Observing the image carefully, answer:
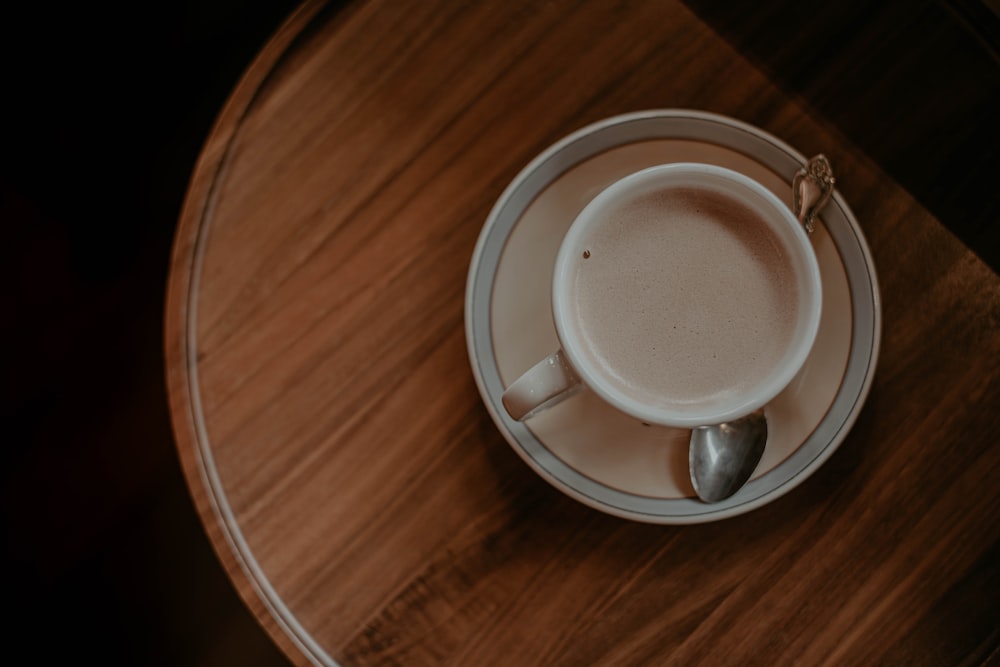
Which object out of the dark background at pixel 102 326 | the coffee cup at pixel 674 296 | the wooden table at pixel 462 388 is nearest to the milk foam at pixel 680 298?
the coffee cup at pixel 674 296

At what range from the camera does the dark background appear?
1.25 m

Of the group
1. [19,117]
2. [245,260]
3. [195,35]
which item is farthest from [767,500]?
[19,117]

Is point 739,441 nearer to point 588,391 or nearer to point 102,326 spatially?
point 588,391

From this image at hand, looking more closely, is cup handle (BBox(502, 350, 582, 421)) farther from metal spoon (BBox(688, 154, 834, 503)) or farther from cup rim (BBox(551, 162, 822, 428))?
metal spoon (BBox(688, 154, 834, 503))

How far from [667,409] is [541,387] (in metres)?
0.11

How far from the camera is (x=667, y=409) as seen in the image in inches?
26.1

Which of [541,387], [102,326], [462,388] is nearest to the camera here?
[541,387]

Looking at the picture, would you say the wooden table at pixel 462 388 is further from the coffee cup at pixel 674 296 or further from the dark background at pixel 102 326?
the dark background at pixel 102 326

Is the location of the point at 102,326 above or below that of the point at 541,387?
below

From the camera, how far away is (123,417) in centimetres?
126

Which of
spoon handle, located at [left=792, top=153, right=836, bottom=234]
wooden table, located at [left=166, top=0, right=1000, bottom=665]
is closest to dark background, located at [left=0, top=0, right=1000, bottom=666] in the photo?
wooden table, located at [left=166, top=0, right=1000, bottom=665]

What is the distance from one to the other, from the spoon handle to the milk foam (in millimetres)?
54

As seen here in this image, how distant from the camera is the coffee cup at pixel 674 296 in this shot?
646mm

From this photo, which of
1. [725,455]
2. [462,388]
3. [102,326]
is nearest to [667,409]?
[725,455]
